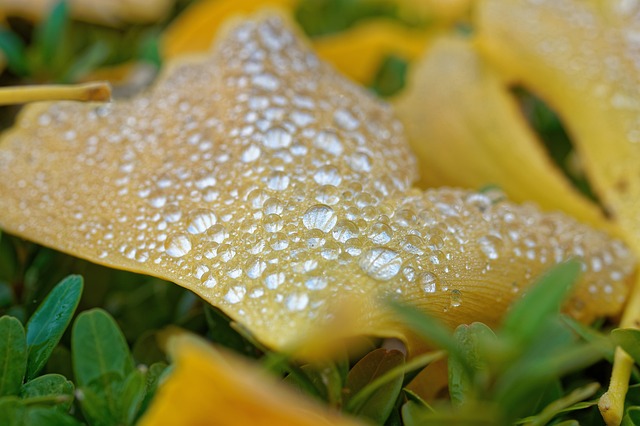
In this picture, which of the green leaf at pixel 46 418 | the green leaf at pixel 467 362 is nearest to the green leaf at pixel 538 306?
the green leaf at pixel 467 362

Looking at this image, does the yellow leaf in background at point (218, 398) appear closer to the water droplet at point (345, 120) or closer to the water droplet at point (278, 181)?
the water droplet at point (278, 181)

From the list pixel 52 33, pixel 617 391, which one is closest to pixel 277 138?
pixel 617 391

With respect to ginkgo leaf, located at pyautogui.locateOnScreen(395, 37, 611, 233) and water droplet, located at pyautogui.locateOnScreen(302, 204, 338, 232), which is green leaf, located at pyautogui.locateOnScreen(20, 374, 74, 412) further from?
ginkgo leaf, located at pyautogui.locateOnScreen(395, 37, 611, 233)

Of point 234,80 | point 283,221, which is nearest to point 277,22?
point 234,80

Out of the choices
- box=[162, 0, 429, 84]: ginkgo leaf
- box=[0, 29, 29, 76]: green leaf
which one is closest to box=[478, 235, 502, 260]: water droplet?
box=[162, 0, 429, 84]: ginkgo leaf

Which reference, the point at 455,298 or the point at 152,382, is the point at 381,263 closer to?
the point at 455,298

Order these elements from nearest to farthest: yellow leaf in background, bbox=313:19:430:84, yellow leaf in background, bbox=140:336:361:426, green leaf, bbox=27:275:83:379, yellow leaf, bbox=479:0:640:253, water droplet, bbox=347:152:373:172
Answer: yellow leaf in background, bbox=140:336:361:426, green leaf, bbox=27:275:83:379, water droplet, bbox=347:152:373:172, yellow leaf, bbox=479:0:640:253, yellow leaf in background, bbox=313:19:430:84
